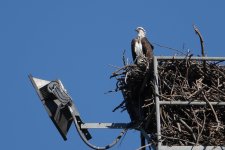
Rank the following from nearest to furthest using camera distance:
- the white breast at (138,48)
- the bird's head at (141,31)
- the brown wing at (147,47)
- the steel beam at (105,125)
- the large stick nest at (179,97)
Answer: the steel beam at (105,125) < the large stick nest at (179,97) < the brown wing at (147,47) < the white breast at (138,48) < the bird's head at (141,31)

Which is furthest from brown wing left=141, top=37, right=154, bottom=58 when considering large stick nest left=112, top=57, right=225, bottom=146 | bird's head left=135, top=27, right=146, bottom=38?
A: large stick nest left=112, top=57, right=225, bottom=146

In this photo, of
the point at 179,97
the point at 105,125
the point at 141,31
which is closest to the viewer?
the point at 105,125

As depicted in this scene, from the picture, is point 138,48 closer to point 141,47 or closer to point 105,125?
point 141,47

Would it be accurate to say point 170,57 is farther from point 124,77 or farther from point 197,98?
point 124,77

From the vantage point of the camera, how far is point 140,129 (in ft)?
29.3

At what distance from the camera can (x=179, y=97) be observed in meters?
9.56

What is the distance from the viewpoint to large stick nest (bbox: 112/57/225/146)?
9.12 metres

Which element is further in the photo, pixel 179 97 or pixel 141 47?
pixel 141 47

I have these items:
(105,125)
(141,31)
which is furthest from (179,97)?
(141,31)

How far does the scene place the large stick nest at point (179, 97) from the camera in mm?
9125

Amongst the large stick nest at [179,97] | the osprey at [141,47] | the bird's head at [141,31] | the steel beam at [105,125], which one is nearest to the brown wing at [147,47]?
the osprey at [141,47]

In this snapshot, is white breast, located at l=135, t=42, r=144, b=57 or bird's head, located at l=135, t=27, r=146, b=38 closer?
white breast, located at l=135, t=42, r=144, b=57

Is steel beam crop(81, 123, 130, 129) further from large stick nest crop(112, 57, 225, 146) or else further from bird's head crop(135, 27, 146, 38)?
bird's head crop(135, 27, 146, 38)

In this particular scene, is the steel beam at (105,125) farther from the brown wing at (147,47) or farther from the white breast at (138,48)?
the white breast at (138,48)
